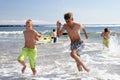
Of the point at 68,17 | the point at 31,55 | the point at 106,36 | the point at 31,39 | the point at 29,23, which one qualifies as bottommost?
the point at 106,36

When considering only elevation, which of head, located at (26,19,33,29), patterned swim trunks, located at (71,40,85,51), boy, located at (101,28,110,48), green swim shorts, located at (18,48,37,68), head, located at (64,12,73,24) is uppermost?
head, located at (64,12,73,24)

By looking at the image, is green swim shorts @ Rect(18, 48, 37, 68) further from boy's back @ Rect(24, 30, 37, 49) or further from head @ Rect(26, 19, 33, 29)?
head @ Rect(26, 19, 33, 29)

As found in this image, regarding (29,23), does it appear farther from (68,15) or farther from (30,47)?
(68,15)

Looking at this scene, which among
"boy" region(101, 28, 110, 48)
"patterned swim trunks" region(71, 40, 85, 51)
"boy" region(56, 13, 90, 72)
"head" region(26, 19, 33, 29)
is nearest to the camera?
"boy" region(56, 13, 90, 72)

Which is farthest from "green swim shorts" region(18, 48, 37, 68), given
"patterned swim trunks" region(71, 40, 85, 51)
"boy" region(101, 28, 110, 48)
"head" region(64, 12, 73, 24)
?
"boy" region(101, 28, 110, 48)

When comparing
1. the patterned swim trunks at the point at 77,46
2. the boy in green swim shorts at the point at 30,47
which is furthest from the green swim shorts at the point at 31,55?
the patterned swim trunks at the point at 77,46

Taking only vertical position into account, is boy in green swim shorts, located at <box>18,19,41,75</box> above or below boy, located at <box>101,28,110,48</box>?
above

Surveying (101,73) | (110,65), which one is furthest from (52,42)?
(101,73)

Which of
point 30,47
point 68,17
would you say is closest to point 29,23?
point 30,47

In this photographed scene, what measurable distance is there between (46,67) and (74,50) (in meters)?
2.82

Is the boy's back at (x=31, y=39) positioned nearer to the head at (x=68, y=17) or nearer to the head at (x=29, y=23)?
the head at (x=29, y=23)

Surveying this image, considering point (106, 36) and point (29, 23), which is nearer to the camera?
point (29, 23)

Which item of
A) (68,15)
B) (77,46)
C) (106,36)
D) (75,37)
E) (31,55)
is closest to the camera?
(68,15)

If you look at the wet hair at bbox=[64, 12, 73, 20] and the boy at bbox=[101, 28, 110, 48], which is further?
the boy at bbox=[101, 28, 110, 48]
